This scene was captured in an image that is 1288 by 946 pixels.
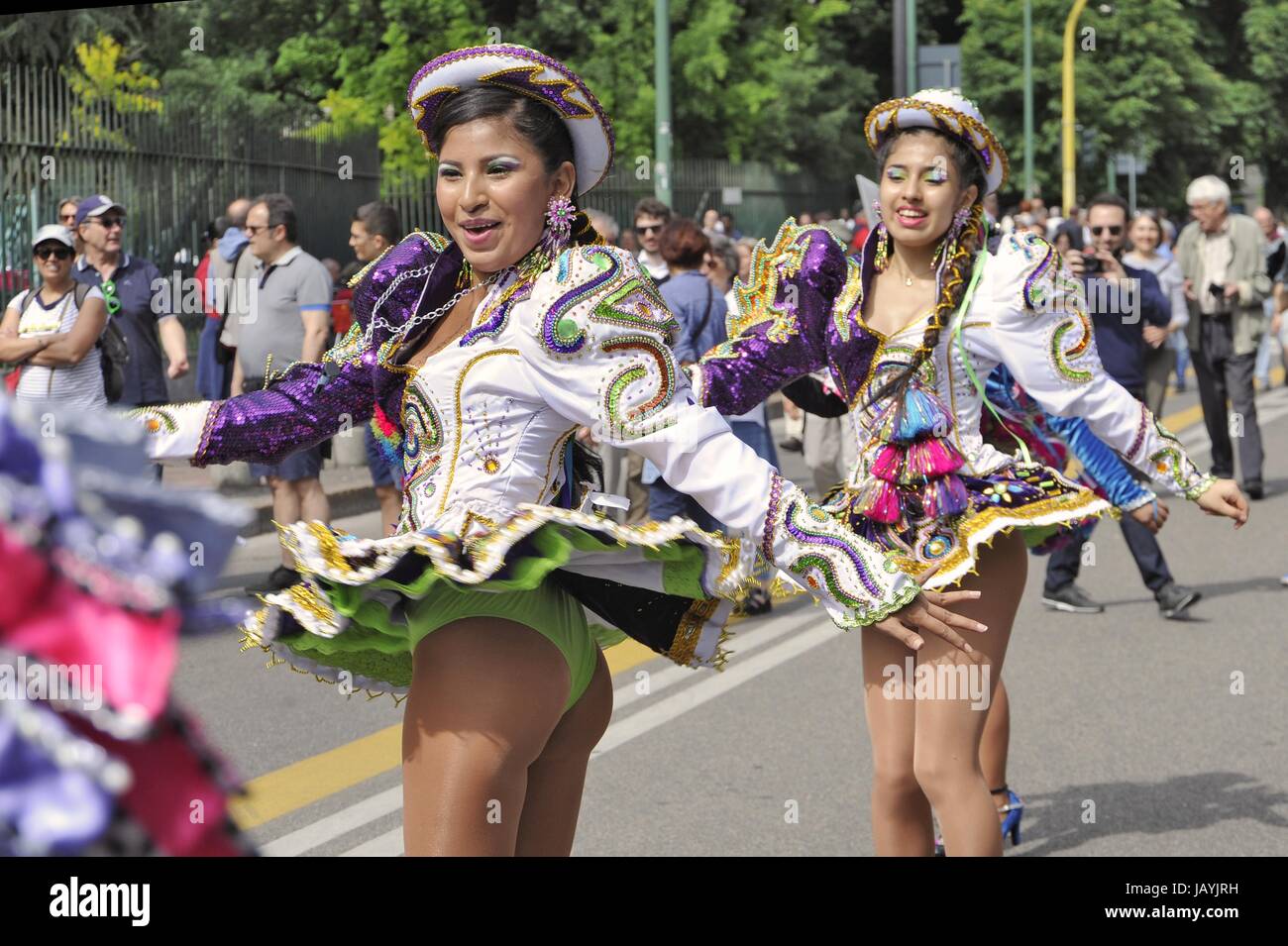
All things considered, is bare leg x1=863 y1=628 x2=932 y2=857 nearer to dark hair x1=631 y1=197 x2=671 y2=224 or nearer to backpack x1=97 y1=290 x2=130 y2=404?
backpack x1=97 y1=290 x2=130 y2=404

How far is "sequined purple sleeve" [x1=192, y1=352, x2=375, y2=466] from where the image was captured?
2.96 m

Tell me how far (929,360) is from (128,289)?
616cm

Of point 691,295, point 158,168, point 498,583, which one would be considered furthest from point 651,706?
point 158,168

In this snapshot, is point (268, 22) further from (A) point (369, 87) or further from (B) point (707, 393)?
(B) point (707, 393)

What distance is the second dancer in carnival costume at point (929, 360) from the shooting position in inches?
155

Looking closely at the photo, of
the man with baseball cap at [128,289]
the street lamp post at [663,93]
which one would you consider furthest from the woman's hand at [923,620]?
the street lamp post at [663,93]

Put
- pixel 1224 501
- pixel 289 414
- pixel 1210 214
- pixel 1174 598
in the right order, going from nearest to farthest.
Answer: pixel 289 414, pixel 1224 501, pixel 1174 598, pixel 1210 214

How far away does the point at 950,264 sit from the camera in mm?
4012

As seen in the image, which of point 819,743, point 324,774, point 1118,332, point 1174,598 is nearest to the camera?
point 324,774

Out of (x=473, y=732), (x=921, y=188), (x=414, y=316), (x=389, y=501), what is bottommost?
(x=389, y=501)

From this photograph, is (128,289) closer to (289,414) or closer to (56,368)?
(56,368)

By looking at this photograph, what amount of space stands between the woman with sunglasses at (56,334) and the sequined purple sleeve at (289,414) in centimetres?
531

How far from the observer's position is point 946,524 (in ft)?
12.9

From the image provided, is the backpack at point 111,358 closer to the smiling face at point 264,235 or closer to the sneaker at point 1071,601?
the smiling face at point 264,235
